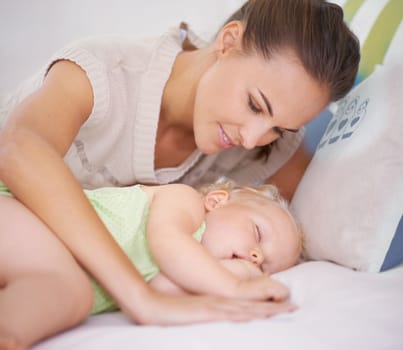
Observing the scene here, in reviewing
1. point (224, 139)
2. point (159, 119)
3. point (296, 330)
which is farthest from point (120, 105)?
point (296, 330)

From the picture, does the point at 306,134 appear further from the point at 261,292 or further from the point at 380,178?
the point at 261,292

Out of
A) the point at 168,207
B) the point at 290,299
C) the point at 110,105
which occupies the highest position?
the point at 110,105

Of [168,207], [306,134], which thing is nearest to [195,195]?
[168,207]

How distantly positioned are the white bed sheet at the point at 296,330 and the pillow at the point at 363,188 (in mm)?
148

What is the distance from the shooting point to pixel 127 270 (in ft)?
2.49

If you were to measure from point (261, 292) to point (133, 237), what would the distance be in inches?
10.4

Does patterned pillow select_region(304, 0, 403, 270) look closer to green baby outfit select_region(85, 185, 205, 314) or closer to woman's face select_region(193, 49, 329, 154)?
woman's face select_region(193, 49, 329, 154)

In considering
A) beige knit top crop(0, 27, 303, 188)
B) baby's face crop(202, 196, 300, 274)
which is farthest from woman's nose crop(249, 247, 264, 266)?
beige knit top crop(0, 27, 303, 188)

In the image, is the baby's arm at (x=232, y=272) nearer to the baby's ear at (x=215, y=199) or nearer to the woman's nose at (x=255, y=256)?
the woman's nose at (x=255, y=256)

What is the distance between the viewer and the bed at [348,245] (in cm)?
66

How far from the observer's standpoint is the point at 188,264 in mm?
807

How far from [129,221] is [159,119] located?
50 cm

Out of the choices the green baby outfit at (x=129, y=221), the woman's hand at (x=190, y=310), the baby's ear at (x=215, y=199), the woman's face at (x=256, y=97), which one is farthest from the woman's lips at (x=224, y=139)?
the woman's hand at (x=190, y=310)

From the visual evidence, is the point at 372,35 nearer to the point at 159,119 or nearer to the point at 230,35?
→ the point at 230,35
